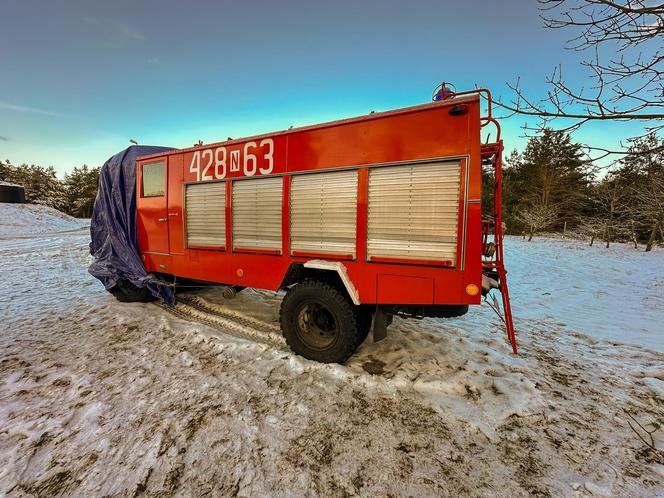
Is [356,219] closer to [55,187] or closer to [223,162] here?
[223,162]

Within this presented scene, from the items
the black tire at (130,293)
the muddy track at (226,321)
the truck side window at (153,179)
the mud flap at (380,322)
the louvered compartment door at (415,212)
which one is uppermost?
the truck side window at (153,179)

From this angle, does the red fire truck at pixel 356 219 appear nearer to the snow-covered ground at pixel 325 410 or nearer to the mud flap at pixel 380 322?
the mud flap at pixel 380 322

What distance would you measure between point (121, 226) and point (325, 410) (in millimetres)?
5383

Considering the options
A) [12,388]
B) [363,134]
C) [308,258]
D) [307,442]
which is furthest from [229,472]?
[363,134]

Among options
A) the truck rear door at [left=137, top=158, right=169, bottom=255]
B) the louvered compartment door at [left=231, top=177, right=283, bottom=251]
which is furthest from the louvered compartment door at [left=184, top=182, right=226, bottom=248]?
the truck rear door at [left=137, top=158, right=169, bottom=255]

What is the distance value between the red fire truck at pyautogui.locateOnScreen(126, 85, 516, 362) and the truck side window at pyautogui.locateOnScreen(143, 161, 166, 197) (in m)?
0.82

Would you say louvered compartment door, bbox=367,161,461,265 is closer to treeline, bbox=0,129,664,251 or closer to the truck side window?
treeline, bbox=0,129,664,251

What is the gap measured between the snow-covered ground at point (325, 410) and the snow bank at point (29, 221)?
2421 centimetres

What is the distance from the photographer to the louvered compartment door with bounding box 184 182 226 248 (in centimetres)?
423

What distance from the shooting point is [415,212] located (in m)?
2.88

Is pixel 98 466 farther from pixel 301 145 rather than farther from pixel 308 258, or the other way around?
pixel 301 145

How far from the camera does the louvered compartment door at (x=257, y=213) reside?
372 centimetres

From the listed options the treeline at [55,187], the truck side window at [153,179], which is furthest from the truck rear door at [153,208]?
the treeline at [55,187]

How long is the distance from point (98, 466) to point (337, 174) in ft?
10.4
